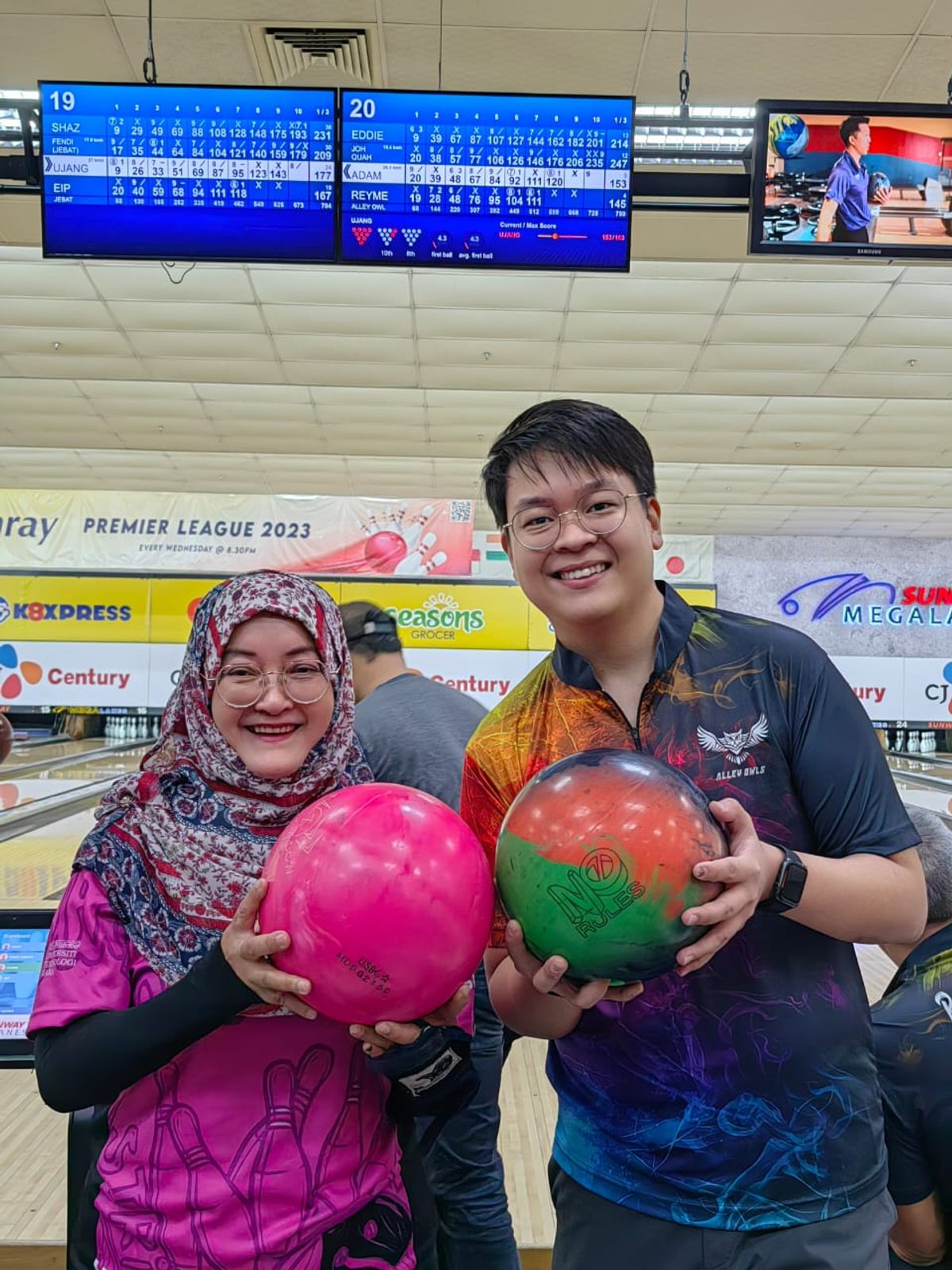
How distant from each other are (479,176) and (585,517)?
7.76ft

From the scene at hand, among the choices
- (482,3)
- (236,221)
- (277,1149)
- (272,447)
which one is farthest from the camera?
(272,447)

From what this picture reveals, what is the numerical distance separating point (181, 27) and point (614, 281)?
2610mm

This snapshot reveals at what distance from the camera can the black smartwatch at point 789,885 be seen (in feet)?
3.21

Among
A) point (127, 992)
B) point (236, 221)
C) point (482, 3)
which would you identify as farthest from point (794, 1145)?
point (482, 3)

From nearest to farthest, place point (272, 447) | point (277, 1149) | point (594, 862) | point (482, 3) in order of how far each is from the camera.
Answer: point (594, 862), point (277, 1149), point (482, 3), point (272, 447)

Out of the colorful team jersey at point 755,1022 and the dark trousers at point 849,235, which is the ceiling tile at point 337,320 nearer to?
the dark trousers at point 849,235

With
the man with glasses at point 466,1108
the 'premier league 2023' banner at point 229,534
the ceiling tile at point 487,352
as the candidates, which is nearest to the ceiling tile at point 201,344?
the ceiling tile at point 487,352

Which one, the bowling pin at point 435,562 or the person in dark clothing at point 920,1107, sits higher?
the bowling pin at point 435,562

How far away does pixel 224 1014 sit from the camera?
3.40 feet

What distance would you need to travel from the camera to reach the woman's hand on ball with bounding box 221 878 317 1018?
0.99 m

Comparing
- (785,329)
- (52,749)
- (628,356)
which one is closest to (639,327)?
(628,356)

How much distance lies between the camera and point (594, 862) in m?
0.98

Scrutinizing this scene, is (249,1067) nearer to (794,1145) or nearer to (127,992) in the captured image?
(127,992)

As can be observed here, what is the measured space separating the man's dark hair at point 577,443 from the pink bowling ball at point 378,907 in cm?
42
